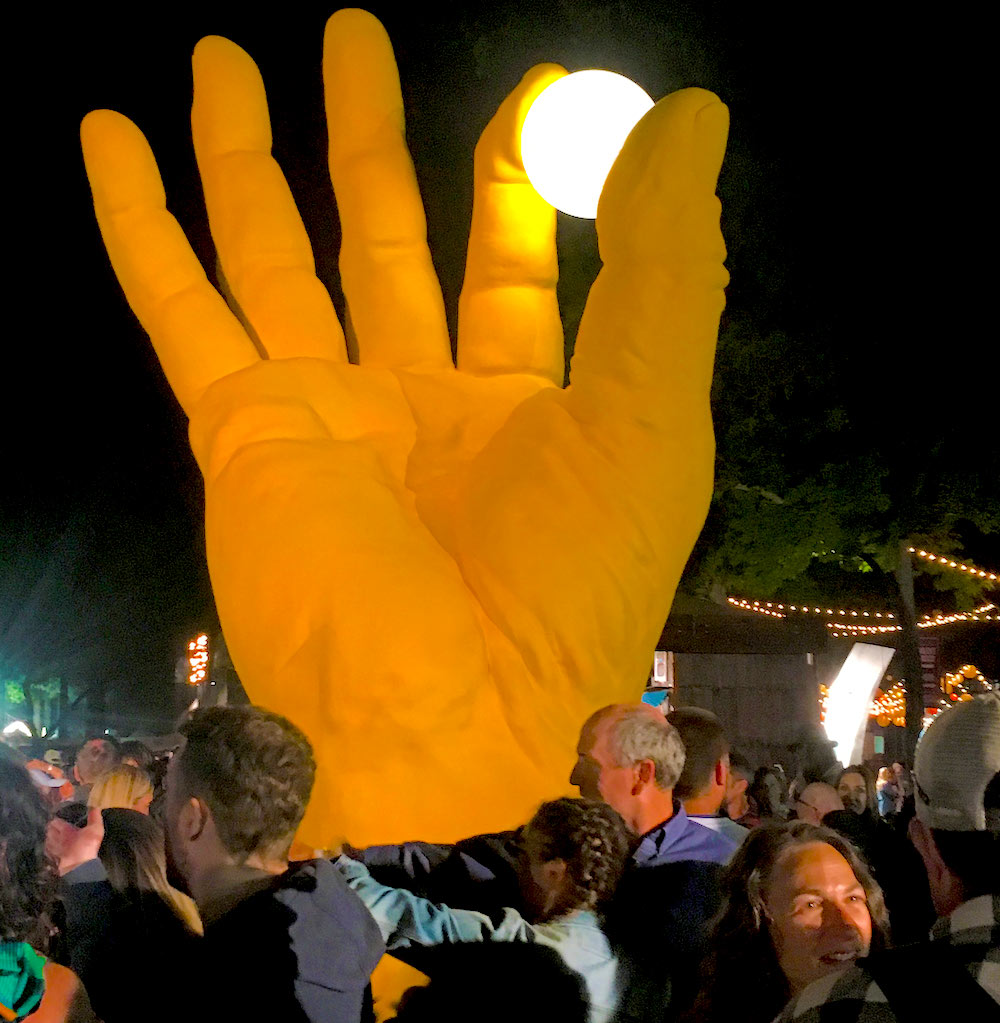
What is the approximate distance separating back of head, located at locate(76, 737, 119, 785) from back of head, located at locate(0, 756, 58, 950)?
2.38m

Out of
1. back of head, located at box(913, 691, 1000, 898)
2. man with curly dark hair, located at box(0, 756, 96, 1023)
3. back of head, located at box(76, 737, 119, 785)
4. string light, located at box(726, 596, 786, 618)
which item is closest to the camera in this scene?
back of head, located at box(913, 691, 1000, 898)

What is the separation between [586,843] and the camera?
78.3 inches

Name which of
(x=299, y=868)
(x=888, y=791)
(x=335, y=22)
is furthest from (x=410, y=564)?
(x=888, y=791)

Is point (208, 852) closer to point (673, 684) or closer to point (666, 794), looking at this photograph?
point (666, 794)

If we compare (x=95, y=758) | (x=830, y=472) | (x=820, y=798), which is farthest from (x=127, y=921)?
(x=830, y=472)

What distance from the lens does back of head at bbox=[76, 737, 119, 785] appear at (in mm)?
4186

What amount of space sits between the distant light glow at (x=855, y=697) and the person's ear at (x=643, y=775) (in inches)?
379

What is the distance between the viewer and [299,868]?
1765 millimetres

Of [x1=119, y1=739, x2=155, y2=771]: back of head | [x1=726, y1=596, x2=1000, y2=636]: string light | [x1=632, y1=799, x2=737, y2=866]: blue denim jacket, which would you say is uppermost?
[x1=632, y1=799, x2=737, y2=866]: blue denim jacket

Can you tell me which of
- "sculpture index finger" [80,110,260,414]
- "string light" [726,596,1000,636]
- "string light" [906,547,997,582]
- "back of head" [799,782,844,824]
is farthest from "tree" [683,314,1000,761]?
"sculpture index finger" [80,110,260,414]

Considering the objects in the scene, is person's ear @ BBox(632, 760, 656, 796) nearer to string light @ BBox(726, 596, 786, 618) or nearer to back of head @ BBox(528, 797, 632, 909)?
back of head @ BBox(528, 797, 632, 909)

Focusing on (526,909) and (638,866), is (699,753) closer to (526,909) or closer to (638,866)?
(638,866)

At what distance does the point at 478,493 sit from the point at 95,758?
2.36 m

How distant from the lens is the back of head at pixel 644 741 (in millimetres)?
2420
